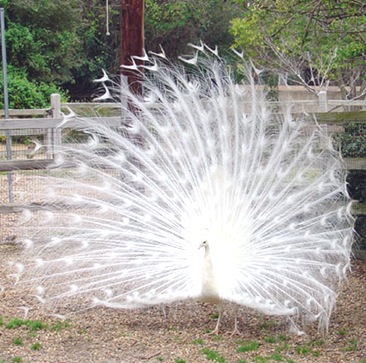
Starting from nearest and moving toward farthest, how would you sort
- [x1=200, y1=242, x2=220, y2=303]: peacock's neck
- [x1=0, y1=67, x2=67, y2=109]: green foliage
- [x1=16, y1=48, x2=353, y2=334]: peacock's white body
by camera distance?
[x1=200, y1=242, x2=220, y2=303]: peacock's neck, [x1=16, y1=48, x2=353, y2=334]: peacock's white body, [x1=0, y1=67, x2=67, y2=109]: green foliage

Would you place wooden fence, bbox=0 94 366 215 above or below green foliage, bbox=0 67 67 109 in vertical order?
below

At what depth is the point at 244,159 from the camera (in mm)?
6086

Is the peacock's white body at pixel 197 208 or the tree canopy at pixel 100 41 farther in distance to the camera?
the tree canopy at pixel 100 41

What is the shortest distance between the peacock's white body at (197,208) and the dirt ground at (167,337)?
0.76ft

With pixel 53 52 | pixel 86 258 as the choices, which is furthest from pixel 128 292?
pixel 53 52

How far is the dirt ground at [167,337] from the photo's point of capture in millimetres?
5059

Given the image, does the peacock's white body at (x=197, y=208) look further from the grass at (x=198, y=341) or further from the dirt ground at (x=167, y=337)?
the grass at (x=198, y=341)

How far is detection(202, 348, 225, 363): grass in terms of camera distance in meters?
4.99

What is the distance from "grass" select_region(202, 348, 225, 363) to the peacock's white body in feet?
1.39

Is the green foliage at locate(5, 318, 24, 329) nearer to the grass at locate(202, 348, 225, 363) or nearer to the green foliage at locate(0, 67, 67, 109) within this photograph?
the grass at locate(202, 348, 225, 363)

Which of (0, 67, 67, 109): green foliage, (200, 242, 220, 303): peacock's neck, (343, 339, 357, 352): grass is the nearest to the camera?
(343, 339, 357, 352): grass

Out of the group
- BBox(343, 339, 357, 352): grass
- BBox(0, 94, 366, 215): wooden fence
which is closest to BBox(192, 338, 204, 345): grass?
BBox(343, 339, 357, 352): grass

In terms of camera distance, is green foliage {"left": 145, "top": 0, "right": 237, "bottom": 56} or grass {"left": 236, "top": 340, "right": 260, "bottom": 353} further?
green foliage {"left": 145, "top": 0, "right": 237, "bottom": 56}

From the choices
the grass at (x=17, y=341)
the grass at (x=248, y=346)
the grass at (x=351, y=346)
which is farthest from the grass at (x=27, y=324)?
the grass at (x=351, y=346)
